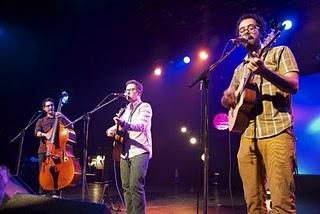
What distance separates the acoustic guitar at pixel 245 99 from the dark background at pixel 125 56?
16.3 feet

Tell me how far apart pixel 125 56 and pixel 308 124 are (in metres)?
6.66

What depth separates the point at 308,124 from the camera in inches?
359

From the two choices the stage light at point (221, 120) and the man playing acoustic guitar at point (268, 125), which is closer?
the man playing acoustic guitar at point (268, 125)

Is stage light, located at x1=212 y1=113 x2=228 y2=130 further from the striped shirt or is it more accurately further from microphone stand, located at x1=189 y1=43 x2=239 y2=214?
the striped shirt

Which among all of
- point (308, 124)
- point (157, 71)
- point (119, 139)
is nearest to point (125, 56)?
point (157, 71)

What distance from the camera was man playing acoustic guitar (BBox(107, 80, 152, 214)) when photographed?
4.12 metres

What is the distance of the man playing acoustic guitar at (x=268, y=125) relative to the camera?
98.0 inches

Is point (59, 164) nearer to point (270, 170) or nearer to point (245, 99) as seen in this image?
point (245, 99)

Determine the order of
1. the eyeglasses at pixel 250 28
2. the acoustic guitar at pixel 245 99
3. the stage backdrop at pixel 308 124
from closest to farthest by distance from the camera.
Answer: the acoustic guitar at pixel 245 99 < the eyeglasses at pixel 250 28 < the stage backdrop at pixel 308 124

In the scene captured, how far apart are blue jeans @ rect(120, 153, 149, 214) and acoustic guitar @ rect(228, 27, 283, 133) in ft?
5.10

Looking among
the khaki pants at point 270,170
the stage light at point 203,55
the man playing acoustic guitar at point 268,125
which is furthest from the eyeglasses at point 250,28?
the stage light at point 203,55

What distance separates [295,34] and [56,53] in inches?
295

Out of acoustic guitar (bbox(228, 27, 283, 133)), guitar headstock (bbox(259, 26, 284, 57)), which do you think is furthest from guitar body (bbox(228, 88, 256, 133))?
guitar headstock (bbox(259, 26, 284, 57))

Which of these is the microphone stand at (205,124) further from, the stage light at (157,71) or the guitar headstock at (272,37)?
the stage light at (157,71)
